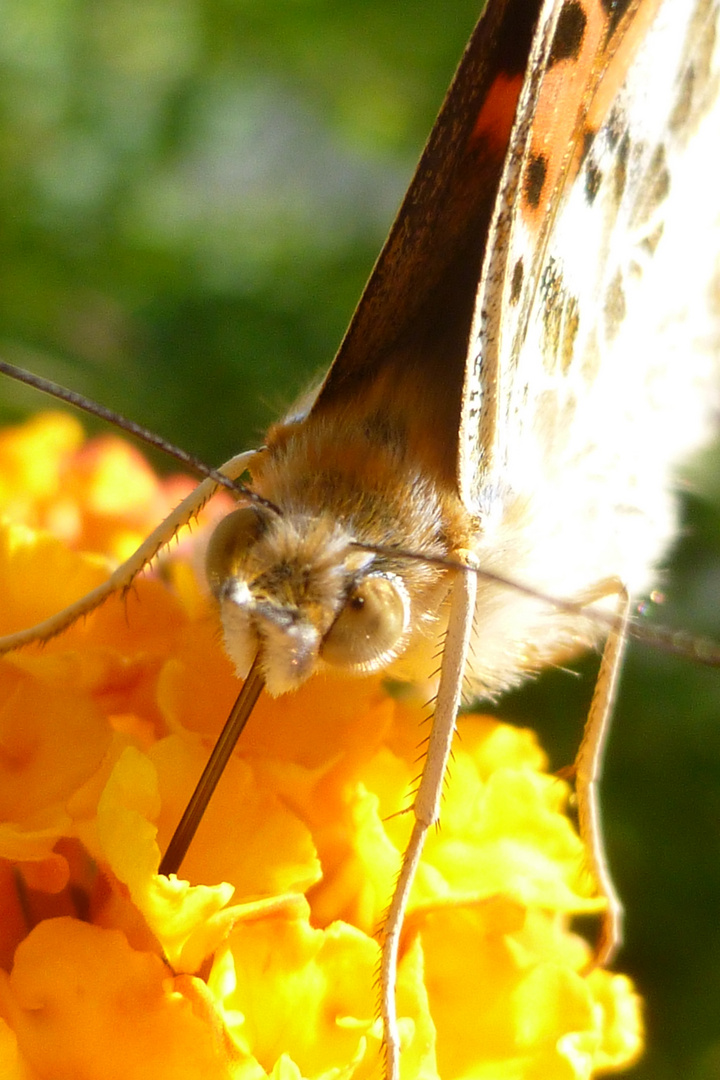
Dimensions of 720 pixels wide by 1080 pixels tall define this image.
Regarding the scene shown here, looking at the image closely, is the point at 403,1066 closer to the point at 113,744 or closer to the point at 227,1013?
the point at 227,1013

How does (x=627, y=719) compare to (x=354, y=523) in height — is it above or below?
below

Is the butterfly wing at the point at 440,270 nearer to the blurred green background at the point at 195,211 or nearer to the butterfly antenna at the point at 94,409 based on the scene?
the butterfly antenna at the point at 94,409

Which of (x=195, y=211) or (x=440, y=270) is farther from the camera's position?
(x=195, y=211)

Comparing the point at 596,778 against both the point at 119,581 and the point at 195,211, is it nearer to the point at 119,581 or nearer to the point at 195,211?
the point at 119,581

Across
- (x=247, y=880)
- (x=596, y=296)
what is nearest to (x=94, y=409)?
(x=247, y=880)

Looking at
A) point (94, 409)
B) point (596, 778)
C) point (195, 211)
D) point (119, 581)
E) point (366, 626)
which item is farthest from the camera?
point (195, 211)

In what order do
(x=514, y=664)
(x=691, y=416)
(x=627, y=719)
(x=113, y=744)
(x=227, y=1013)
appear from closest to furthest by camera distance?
1. (x=227, y=1013)
2. (x=113, y=744)
3. (x=514, y=664)
4. (x=627, y=719)
5. (x=691, y=416)

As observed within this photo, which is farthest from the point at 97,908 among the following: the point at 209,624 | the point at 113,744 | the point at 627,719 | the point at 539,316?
the point at 627,719
